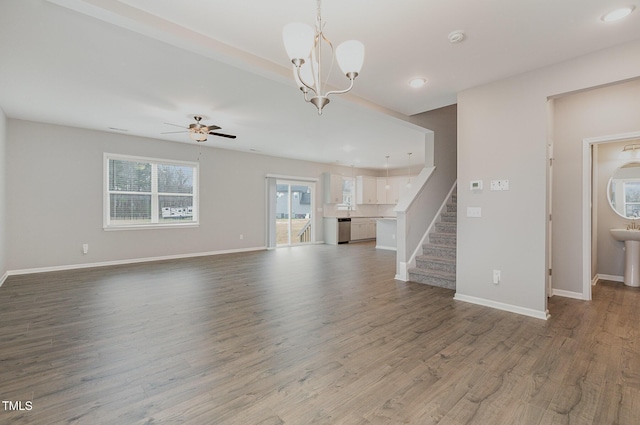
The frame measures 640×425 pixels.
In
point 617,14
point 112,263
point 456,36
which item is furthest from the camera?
point 112,263

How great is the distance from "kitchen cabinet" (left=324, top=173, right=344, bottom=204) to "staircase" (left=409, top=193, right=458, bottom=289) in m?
4.70

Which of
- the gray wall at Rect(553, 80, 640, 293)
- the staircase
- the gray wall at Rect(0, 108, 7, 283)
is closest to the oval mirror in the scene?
the gray wall at Rect(553, 80, 640, 293)

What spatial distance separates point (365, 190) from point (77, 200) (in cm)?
817

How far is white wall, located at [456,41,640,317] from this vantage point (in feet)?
9.81

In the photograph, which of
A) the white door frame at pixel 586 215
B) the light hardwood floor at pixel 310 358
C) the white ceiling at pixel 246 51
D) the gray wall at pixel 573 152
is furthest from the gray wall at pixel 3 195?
the white door frame at pixel 586 215

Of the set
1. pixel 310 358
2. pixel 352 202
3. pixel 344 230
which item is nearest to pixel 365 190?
pixel 352 202

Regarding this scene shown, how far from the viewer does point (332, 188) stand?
381 inches

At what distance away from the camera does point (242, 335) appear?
268 centimetres

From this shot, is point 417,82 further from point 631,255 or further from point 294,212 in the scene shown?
point 294,212

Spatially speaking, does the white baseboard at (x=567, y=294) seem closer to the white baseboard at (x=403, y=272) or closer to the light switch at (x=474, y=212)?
the light switch at (x=474, y=212)

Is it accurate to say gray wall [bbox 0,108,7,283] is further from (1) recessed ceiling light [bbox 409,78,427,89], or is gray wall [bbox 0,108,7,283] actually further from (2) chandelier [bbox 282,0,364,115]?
(1) recessed ceiling light [bbox 409,78,427,89]

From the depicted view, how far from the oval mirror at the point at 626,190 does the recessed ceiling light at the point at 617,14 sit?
10.9 feet

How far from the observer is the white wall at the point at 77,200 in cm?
500

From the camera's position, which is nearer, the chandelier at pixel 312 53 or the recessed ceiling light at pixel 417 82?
the chandelier at pixel 312 53
